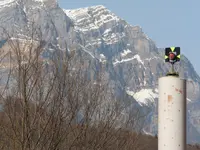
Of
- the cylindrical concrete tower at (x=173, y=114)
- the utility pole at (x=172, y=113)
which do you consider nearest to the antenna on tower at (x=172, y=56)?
the utility pole at (x=172, y=113)

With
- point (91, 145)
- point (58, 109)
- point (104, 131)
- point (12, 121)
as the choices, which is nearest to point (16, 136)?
point (12, 121)

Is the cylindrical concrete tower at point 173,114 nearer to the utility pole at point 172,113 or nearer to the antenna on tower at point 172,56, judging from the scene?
the utility pole at point 172,113

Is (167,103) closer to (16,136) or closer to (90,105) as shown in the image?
(16,136)

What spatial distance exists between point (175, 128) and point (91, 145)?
7.60 m

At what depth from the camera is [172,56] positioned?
11992 millimetres

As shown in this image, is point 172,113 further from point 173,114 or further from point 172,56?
point 172,56

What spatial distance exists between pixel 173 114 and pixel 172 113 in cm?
3

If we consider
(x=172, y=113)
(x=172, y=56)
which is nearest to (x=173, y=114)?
(x=172, y=113)

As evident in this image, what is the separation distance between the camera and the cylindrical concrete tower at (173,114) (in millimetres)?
11711

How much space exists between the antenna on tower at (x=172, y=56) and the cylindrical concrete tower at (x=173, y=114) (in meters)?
0.21

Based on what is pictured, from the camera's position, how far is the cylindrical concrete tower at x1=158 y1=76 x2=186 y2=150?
1171 cm

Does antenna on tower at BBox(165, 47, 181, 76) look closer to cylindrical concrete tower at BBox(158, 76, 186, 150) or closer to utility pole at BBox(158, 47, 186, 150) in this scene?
utility pole at BBox(158, 47, 186, 150)

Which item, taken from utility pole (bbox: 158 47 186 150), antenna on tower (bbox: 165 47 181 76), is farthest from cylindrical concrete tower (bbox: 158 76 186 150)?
antenna on tower (bbox: 165 47 181 76)

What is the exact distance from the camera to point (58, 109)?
14.1 m
